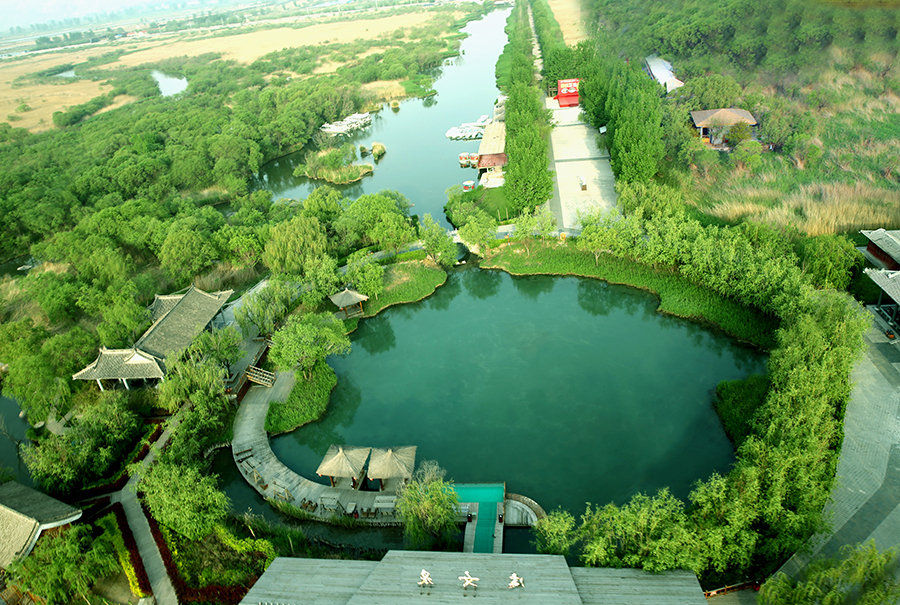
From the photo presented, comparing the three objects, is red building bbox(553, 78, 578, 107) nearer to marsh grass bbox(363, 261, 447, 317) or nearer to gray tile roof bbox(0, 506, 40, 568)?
marsh grass bbox(363, 261, 447, 317)

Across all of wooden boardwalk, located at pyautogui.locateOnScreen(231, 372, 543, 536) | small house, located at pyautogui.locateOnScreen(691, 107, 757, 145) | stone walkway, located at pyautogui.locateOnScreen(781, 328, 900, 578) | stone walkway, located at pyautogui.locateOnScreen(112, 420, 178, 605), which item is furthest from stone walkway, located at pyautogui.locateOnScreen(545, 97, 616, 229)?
stone walkway, located at pyautogui.locateOnScreen(112, 420, 178, 605)

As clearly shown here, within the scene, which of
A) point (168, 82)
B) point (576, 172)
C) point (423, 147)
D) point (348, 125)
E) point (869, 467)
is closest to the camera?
point (869, 467)

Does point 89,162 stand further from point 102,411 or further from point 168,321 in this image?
point 102,411

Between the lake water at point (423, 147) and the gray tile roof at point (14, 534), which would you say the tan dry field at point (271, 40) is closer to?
the lake water at point (423, 147)

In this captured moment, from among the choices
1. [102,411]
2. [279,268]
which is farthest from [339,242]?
[102,411]

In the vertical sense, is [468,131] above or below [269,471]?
above

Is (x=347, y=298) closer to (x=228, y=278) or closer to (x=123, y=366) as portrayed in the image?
(x=228, y=278)

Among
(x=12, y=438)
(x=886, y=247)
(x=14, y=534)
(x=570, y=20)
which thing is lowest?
(x=12, y=438)

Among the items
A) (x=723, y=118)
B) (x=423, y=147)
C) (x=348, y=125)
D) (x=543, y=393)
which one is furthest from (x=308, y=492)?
(x=348, y=125)
